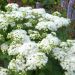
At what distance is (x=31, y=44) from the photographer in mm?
3422

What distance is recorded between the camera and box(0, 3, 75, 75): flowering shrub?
337 centimetres

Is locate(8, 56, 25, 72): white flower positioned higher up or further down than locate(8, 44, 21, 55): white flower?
further down

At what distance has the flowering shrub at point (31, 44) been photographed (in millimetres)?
3365

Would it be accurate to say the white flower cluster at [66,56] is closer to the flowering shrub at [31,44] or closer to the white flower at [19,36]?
the flowering shrub at [31,44]

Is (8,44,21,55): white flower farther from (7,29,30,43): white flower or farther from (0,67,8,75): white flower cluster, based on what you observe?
(0,67,8,75): white flower cluster

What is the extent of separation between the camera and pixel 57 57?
3479mm

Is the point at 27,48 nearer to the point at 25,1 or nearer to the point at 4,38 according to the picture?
the point at 4,38

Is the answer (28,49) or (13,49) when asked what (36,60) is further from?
(13,49)

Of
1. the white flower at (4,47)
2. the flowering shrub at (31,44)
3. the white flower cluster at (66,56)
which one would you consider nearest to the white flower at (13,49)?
the flowering shrub at (31,44)

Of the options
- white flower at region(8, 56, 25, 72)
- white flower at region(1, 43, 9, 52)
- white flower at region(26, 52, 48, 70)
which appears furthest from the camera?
white flower at region(1, 43, 9, 52)

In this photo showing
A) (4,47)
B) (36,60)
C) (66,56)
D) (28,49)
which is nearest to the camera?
(36,60)

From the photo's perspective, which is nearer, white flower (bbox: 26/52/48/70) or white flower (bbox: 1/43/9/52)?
white flower (bbox: 26/52/48/70)

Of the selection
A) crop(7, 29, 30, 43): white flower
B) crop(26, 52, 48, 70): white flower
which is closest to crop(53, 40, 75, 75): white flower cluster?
crop(26, 52, 48, 70): white flower

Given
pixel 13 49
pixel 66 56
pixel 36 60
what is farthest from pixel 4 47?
pixel 66 56
